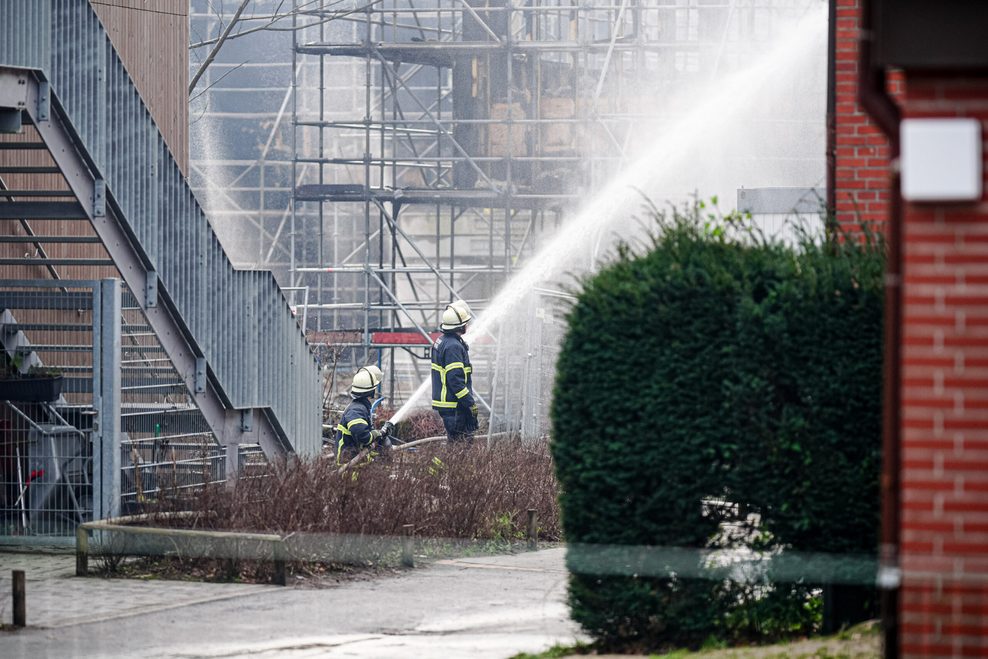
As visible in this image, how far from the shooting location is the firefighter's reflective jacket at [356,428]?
561 inches

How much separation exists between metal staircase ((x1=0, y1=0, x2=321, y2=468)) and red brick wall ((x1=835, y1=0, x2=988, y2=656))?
779 centimetres

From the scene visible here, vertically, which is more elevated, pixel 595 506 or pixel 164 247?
pixel 164 247

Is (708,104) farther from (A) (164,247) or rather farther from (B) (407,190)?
(A) (164,247)

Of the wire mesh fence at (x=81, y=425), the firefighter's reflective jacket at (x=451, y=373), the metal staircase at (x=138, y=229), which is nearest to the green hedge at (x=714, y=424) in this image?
the wire mesh fence at (x=81, y=425)

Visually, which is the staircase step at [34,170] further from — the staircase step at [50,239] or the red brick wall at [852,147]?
the red brick wall at [852,147]

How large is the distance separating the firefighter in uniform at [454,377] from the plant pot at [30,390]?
14.5ft

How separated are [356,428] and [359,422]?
0.07 m

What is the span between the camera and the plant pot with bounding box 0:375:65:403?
41.7ft

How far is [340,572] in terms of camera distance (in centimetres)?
1102

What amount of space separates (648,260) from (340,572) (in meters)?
3.99

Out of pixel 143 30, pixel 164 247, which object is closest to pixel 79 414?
pixel 164 247

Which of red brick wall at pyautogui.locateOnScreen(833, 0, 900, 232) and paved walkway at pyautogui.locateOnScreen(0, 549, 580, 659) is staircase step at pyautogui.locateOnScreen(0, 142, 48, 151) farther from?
red brick wall at pyautogui.locateOnScreen(833, 0, 900, 232)

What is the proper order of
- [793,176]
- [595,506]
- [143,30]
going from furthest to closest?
[793,176] → [143,30] → [595,506]

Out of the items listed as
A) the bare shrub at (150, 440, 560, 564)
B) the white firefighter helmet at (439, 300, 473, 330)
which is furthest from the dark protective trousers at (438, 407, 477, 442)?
the bare shrub at (150, 440, 560, 564)
